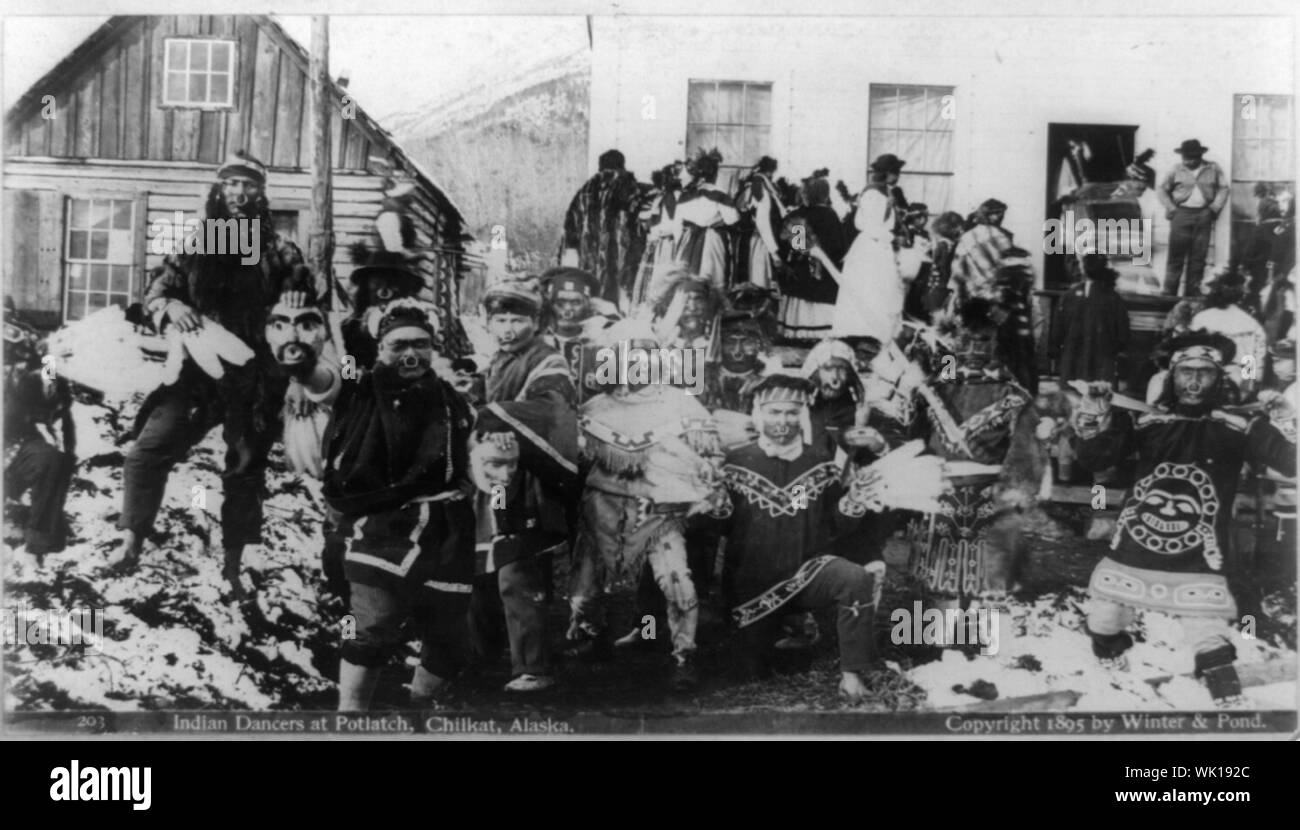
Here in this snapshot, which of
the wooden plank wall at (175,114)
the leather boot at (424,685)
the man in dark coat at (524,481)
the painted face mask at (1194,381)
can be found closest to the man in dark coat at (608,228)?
the man in dark coat at (524,481)

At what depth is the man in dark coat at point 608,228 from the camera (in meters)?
6.87

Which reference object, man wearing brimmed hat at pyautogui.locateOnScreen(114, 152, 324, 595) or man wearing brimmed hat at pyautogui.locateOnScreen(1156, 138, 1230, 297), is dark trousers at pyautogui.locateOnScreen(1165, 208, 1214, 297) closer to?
man wearing brimmed hat at pyautogui.locateOnScreen(1156, 138, 1230, 297)

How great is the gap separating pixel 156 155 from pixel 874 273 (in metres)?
3.80

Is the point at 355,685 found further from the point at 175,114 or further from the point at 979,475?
the point at 979,475

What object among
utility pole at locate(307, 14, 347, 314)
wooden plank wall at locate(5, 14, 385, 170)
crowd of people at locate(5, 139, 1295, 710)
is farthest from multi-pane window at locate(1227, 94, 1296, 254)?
utility pole at locate(307, 14, 347, 314)

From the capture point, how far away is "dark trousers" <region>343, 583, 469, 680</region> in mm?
6848

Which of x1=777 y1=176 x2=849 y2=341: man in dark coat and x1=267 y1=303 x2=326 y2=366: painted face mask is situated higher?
x1=777 y1=176 x2=849 y2=341: man in dark coat

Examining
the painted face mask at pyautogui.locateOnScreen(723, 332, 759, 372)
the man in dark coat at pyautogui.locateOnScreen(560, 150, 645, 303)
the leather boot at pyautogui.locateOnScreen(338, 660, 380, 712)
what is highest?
the man in dark coat at pyautogui.locateOnScreen(560, 150, 645, 303)

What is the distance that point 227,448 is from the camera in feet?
22.7

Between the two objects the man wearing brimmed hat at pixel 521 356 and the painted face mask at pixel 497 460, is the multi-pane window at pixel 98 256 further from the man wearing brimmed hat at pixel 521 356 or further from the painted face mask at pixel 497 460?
the painted face mask at pixel 497 460

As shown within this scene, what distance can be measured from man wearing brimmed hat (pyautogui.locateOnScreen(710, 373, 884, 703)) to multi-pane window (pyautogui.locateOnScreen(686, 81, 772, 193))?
1.22 m

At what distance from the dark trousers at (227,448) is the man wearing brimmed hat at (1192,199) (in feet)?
15.6
